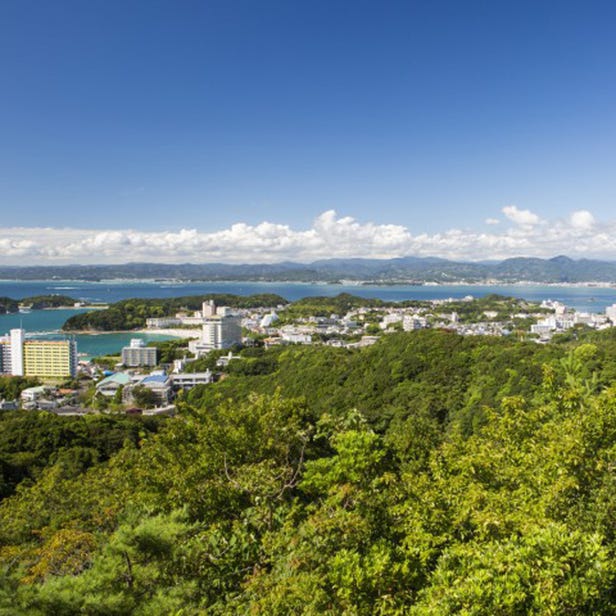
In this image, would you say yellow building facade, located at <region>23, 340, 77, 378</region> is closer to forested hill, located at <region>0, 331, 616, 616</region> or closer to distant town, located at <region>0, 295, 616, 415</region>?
distant town, located at <region>0, 295, 616, 415</region>

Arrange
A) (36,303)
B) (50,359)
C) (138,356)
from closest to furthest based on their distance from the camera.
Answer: (50,359), (138,356), (36,303)

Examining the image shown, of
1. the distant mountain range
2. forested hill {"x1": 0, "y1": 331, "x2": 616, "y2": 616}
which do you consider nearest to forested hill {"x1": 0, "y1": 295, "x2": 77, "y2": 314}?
forested hill {"x1": 0, "y1": 331, "x2": 616, "y2": 616}

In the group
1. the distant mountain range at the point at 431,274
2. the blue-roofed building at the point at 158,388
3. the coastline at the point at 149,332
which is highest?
the distant mountain range at the point at 431,274

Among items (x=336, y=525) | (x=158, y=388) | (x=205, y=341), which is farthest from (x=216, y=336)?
(x=336, y=525)

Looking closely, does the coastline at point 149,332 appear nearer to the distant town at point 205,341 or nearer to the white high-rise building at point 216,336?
the distant town at point 205,341

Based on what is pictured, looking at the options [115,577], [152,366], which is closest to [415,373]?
[115,577]

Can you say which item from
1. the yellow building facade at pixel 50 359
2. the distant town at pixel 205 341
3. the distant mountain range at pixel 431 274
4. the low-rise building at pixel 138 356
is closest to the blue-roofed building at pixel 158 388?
the distant town at pixel 205 341

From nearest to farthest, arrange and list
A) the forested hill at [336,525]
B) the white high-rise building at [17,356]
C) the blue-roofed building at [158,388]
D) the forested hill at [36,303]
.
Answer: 1. the forested hill at [336,525]
2. the blue-roofed building at [158,388]
3. the white high-rise building at [17,356]
4. the forested hill at [36,303]

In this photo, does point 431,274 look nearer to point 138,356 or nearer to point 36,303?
point 36,303
